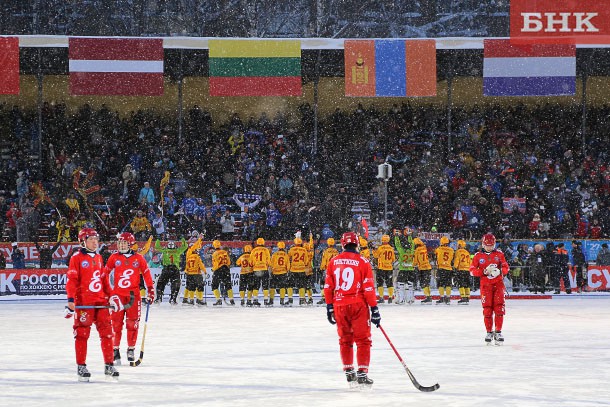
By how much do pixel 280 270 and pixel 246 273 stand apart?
2.77ft

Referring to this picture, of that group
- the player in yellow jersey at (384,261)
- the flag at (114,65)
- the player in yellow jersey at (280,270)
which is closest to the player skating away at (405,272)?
the player in yellow jersey at (384,261)

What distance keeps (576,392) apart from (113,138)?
27.0 m

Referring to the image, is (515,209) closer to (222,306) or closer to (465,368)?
(222,306)

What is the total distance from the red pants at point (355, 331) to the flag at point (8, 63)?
21.7m

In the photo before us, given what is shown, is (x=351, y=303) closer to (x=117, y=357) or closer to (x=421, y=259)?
(x=117, y=357)

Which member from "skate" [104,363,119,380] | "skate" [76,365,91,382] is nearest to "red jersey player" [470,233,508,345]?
"skate" [104,363,119,380]

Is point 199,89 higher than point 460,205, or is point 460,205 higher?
point 199,89

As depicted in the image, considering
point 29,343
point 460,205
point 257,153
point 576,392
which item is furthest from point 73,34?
point 576,392

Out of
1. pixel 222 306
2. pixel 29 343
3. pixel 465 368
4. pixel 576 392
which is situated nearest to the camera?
pixel 576 392

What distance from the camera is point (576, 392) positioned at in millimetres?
10633

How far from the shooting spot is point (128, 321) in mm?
13219

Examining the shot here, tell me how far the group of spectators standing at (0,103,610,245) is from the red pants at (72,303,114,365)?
17.3 m

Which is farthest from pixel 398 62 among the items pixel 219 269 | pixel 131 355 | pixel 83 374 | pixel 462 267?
pixel 83 374

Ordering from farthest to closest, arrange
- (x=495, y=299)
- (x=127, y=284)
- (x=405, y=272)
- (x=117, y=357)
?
1. (x=405, y=272)
2. (x=495, y=299)
3. (x=127, y=284)
4. (x=117, y=357)
